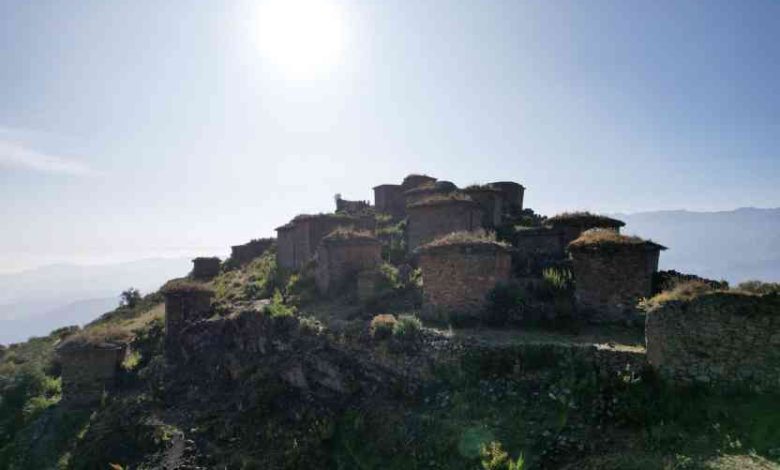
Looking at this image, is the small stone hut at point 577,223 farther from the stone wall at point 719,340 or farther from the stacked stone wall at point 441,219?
the stone wall at point 719,340

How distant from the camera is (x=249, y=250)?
4525 centimetres

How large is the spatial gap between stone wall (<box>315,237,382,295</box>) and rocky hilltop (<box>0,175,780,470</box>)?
108 millimetres

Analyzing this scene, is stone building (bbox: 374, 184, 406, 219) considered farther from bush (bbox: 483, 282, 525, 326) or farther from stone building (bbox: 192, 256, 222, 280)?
bush (bbox: 483, 282, 525, 326)

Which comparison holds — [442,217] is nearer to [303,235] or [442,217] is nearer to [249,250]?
[303,235]

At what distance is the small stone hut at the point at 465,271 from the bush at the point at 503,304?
0.25 m

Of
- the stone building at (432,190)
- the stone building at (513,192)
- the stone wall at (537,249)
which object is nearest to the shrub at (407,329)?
the stone wall at (537,249)

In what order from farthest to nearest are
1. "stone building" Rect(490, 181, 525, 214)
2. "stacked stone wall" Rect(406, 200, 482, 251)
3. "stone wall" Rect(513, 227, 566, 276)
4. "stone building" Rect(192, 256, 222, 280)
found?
"stone building" Rect(192, 256, 222, 280) → "stone building" Rect(490, 181, 525, 214) → "stacked stone wall" Rect(406, 200, 482, 251) → "stone wall" Rect(513, 227, 566, 276)

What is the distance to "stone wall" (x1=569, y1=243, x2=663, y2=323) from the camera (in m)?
16.7

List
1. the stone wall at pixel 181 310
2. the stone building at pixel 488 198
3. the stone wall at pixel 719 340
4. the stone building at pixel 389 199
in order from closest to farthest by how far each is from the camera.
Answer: the stone wall at pixel 719 340 → the stone wall at pixel 181 310 → the stone building at pixel 488 198 → the stone building at pixel 389 199

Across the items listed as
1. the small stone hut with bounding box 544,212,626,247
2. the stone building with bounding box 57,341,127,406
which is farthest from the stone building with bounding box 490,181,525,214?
the stone building with bounding box 57,341,127,406

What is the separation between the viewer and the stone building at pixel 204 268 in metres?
42.1

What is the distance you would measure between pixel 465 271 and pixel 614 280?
5.21 meters

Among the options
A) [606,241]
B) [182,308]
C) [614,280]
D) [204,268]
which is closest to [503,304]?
[614,280]

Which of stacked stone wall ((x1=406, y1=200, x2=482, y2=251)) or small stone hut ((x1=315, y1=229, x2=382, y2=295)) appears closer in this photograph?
small stone hut ((x1=315, y1=229, x2=382, y2=295))
